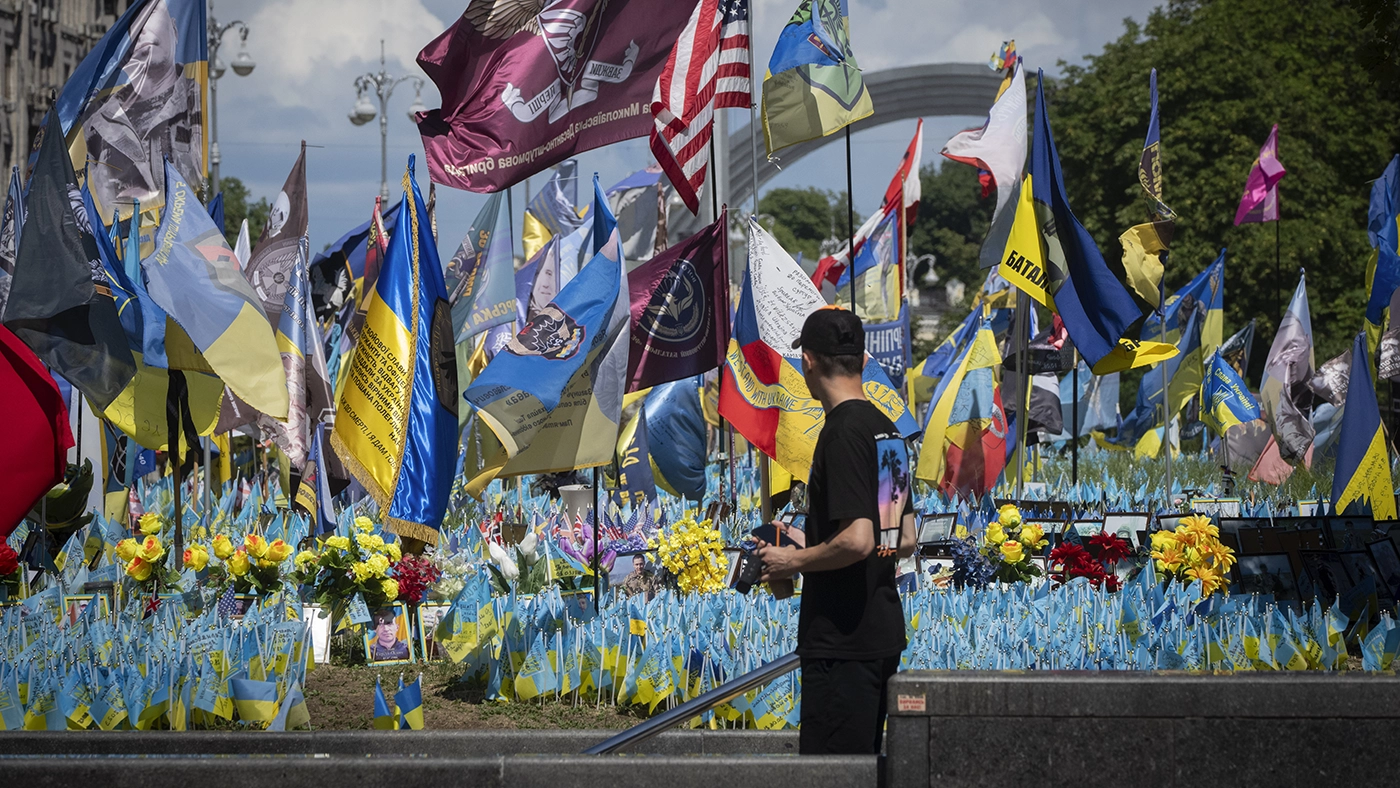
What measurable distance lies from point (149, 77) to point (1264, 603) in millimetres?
8648

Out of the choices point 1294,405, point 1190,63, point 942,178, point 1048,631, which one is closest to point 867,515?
point 1048,631

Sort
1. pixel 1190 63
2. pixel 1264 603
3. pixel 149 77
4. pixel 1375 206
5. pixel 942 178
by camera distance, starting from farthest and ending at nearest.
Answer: pixel 942 178 → pixel 1190 63 → pixel 1375 206 → pixel 149 77 → pixel 1264 603

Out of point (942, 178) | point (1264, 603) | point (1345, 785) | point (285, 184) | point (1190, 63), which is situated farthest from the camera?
point (942, 178)

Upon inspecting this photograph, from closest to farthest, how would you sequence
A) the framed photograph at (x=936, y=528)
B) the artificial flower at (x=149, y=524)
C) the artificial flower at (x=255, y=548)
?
the artificial flower at (x=255, y=548) → the artificial flower at (x=149, y=524) → the framed photograph at (x=936, y=528)

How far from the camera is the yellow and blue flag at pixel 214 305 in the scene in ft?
26.8

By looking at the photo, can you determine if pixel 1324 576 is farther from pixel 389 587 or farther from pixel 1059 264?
pixel 389 587

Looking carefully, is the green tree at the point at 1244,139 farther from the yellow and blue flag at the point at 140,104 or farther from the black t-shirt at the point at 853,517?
the black t-shirt at the point at 853,517

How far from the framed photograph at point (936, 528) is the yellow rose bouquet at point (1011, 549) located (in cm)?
74

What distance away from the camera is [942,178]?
103 meters

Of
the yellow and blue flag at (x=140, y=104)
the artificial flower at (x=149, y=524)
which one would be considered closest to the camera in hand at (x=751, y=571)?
the artificial flower at (x=149, y=524)

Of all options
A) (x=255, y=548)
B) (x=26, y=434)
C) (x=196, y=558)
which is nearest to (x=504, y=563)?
(x=255, y=548)

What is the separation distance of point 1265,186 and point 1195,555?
12.4 meters

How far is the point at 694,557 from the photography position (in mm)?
7395

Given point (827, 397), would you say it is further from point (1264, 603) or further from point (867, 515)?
point (1264, 603)
